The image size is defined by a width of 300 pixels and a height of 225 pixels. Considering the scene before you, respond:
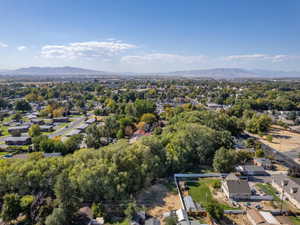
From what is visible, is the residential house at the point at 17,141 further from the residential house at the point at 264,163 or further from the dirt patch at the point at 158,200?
the residential house at the point at 264,163

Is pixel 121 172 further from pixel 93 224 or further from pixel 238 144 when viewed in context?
pixel 238 144

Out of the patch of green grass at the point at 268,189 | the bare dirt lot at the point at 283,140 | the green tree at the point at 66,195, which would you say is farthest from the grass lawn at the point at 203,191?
the bare dirt lot at the point at 283,140

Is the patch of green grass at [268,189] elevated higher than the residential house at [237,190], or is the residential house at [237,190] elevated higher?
the residential house at [237,190]

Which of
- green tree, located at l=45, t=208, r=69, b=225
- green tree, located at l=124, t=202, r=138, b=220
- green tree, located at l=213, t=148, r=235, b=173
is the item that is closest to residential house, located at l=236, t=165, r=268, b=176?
green tree, located at l=213, t=148, r=235, b=173

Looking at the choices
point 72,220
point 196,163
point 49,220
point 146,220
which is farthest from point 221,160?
point 49,220

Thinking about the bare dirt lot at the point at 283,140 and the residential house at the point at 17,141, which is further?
the bare dirt lot at the point at 283,140
